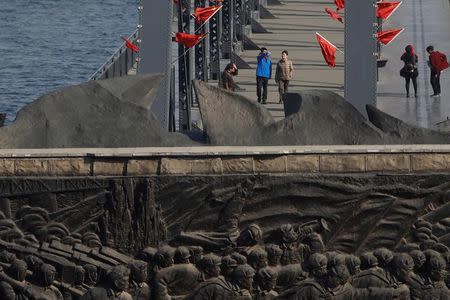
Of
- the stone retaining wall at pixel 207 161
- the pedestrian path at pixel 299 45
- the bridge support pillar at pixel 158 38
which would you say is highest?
the bridge support pillar at pixel 158 38

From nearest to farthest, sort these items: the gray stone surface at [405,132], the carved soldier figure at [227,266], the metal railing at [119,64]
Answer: the carved soldier figure at [227,266]
the gray stone surface at [405,132]
the metal railing at [119,64]

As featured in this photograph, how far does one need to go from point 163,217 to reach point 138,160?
→ 0.69 meters

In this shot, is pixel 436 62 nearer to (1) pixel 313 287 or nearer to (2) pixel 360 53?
(2) pixel 360 53

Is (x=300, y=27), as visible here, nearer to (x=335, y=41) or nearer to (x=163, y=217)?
(x=335, y=41)

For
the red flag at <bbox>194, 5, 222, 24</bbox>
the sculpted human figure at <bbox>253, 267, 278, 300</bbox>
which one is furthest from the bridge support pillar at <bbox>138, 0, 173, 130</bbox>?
the red flag at <bbox>194, 5, 222, 24</bbox>

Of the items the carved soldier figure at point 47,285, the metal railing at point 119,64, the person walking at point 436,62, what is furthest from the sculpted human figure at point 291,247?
the metal railing at point 119,64

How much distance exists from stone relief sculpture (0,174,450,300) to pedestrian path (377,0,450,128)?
1192 centimetres

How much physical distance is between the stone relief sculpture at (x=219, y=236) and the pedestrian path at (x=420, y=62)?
11.9 m

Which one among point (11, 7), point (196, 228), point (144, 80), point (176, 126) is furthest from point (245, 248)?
point (11, 7)

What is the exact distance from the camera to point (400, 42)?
167 ft

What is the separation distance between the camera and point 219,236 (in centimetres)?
2416

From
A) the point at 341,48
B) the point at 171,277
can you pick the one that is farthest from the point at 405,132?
the point at 341,48

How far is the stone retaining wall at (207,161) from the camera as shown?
78.7ft

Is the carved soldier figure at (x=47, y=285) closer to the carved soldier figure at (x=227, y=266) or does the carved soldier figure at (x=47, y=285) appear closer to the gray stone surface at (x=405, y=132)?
the carved soldier figure at (x=227, y=266)
